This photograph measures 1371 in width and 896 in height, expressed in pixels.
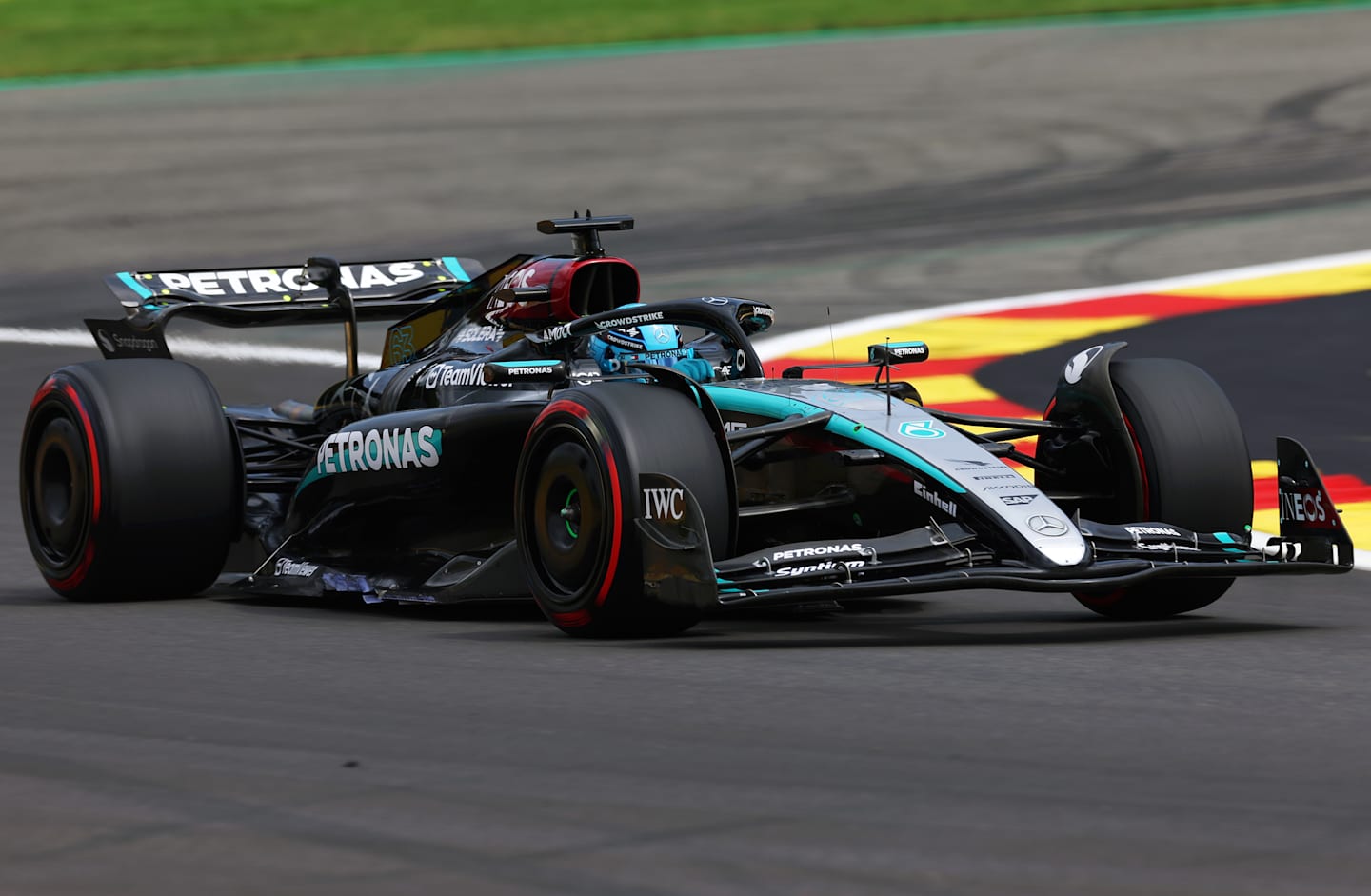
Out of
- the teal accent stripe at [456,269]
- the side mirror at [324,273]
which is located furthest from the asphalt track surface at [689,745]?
the teal accent stripe at [456,269]

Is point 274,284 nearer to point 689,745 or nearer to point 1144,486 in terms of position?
point 1144,486

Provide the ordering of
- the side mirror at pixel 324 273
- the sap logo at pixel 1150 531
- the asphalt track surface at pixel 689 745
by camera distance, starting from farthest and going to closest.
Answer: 1. the side mirror at pixel 324 273
2. the sap logo at pixel 1150 531
3. the asphalt track surface at pixel 689 745

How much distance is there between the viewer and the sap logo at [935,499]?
7.12 m

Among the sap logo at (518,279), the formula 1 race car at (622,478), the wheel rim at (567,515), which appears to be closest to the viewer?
the formula 1 race car at (622,478)

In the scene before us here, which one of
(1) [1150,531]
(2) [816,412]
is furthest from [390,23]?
(1) [1150,531]

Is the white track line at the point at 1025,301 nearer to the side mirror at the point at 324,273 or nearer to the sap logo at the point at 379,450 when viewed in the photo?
the side mirror at the point at 324,273

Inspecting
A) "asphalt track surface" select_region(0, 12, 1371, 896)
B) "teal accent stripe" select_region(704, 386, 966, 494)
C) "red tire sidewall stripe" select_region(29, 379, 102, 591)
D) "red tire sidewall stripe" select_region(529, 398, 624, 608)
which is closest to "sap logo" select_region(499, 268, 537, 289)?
"teal accent stripe" select_region(704, 386, 966, 494)

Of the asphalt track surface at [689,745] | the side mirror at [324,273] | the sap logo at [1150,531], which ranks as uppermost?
the side mirror at [324,273]

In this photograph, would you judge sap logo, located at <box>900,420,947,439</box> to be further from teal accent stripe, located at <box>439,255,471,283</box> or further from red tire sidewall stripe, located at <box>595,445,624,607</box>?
teal accent stripe, located at <box>439,255,471,283</box>

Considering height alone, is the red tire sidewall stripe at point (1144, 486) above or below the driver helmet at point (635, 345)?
below

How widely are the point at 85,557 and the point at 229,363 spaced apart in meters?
6.82

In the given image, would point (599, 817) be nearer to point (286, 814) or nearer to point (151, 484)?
point (286, 814)

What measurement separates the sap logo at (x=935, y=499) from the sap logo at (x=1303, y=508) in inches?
45.3

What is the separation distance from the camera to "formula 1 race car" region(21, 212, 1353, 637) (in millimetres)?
6949
